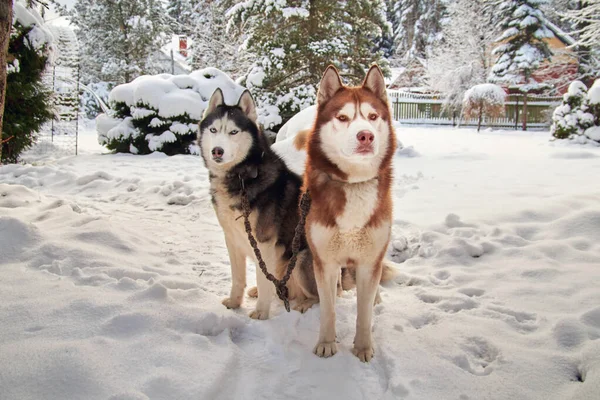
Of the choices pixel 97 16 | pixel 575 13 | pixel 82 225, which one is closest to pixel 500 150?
pixel 575 13

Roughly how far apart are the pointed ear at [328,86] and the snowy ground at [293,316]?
55.2 inches

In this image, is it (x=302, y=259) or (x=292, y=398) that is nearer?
(x=292, y=398)

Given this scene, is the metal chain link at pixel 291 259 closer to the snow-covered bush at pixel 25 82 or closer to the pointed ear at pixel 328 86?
the pointed ear at pixel 328 86

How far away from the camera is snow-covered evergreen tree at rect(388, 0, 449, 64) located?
35.3m

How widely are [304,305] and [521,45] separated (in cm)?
2515

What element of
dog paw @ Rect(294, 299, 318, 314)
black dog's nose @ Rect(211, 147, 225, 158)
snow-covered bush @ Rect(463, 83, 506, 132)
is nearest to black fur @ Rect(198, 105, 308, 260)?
black dog's nose @ Rect(211, 147, 225, 158)

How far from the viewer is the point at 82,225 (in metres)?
3.58

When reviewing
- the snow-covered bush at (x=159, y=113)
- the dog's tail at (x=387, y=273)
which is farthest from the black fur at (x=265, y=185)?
the snow-covered bush at (x=159, y=113)

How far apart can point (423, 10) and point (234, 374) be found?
133ft

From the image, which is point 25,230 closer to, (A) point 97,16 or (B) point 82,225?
(B) point 82,225

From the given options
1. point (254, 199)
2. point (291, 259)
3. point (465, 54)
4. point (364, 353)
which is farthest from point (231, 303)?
point (465, 54)

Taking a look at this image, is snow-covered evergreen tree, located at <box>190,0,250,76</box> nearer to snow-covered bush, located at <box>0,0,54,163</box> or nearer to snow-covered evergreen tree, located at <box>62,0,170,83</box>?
snow-covered evergreen tree, located at <box>62,0,170,83</box>

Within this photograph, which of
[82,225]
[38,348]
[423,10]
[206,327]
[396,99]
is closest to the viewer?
[38,348]

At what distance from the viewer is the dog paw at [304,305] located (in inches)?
105
